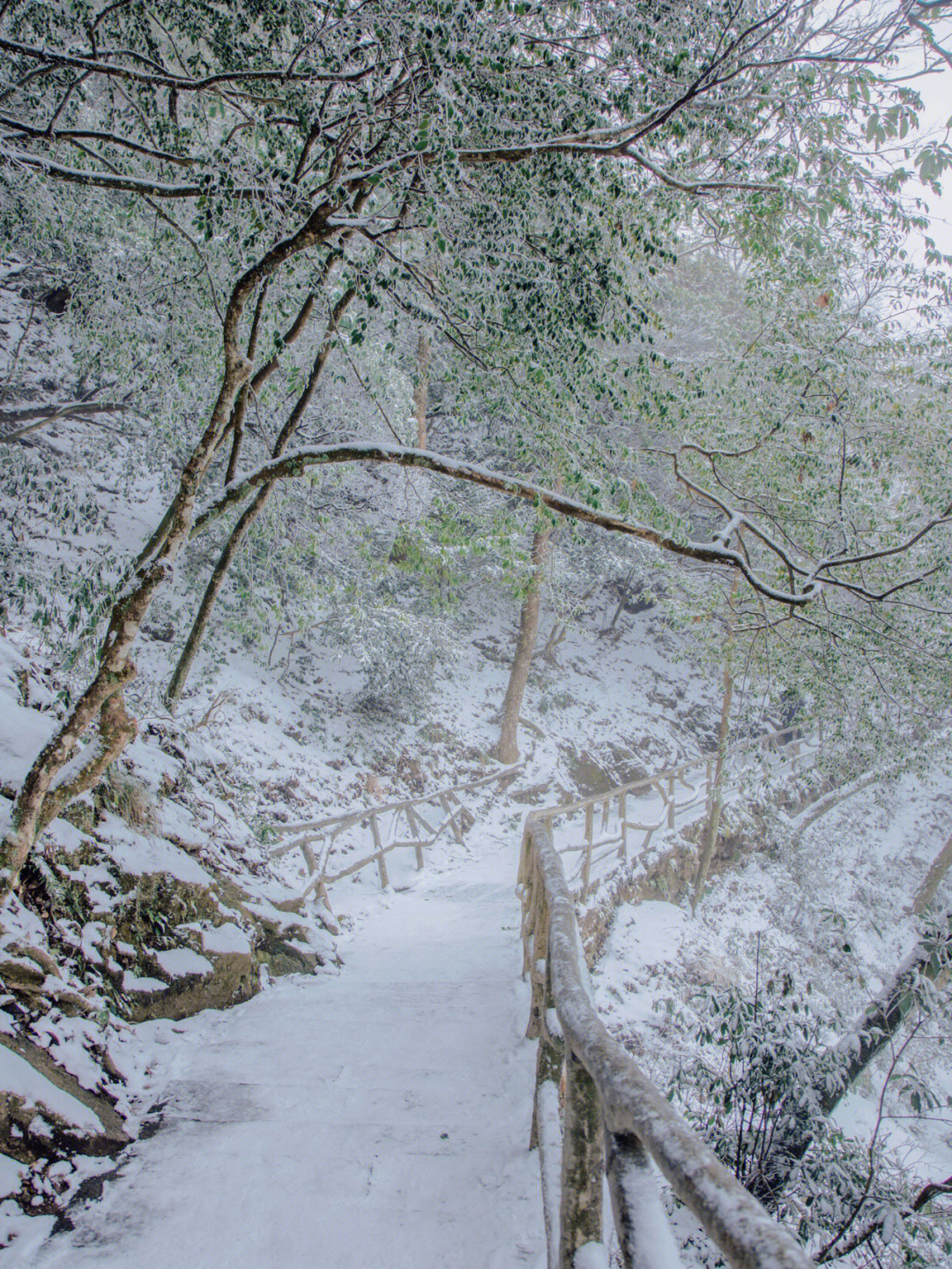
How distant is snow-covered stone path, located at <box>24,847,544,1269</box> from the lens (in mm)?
2199

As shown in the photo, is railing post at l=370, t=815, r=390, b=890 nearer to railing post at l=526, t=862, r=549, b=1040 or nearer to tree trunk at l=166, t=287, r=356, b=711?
tree trunk at l=166, t=287, r=356, b=711

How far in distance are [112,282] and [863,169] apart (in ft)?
24.2

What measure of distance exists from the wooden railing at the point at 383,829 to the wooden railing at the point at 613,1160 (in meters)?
5.13

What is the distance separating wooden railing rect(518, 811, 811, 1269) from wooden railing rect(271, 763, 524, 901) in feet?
16.8

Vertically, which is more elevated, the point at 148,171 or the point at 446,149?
the point at 148,171

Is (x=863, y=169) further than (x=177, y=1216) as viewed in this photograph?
Yes

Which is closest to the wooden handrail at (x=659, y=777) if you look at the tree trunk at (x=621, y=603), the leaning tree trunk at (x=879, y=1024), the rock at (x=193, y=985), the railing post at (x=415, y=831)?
the railing post at (x=415, y=831)

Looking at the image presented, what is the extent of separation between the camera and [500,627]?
1947 centimetres

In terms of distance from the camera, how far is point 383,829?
10570 millimetres

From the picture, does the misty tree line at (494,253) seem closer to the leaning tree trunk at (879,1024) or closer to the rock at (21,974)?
the rock at (21,974)

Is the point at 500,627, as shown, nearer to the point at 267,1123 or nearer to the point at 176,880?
the point at 176,880

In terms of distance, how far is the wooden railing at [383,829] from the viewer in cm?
785

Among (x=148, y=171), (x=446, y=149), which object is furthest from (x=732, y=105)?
(x=148, y=171)

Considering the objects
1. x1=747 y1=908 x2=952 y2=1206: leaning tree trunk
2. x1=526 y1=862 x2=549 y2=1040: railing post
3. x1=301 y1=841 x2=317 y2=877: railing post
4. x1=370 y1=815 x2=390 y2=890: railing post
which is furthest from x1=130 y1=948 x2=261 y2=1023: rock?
x1=370 y1=815 x2=390 y2=890: railing post
